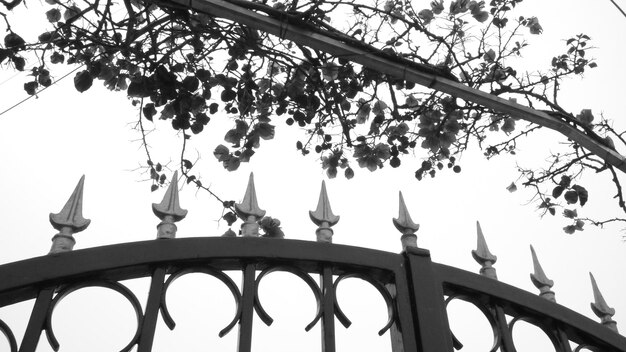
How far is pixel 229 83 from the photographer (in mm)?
2602

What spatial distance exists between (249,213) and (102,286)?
48 centimetres

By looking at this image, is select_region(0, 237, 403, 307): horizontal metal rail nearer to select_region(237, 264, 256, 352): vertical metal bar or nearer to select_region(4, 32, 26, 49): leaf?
select_region(237, 264, 256, 352): vertical metal bar

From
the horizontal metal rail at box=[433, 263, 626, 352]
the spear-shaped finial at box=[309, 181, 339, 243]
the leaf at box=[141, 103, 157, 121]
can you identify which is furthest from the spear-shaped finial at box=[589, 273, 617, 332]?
the leaf at box=[141, 103, 157, 121]

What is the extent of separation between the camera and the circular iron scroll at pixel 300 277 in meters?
1.59

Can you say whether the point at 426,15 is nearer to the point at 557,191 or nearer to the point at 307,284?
the point at 557,191

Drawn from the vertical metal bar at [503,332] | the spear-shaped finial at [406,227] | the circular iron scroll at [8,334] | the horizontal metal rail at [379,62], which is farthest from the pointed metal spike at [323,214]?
the circular iron scroll at [8,334]

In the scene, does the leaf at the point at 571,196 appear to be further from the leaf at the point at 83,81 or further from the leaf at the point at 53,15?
the leaf at the point at 53,15

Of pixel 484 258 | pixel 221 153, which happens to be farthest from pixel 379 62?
pixel 221 153

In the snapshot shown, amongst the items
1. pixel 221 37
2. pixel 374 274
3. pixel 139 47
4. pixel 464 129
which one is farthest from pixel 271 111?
pixel 374 274

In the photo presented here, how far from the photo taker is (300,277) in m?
1.71

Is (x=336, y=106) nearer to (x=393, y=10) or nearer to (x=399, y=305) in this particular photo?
(x=393, y=10)

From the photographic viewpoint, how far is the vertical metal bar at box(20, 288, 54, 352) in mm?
1426

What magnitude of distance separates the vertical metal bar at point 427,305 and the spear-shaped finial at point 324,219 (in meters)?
0.26

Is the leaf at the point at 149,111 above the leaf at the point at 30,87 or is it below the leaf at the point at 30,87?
below
